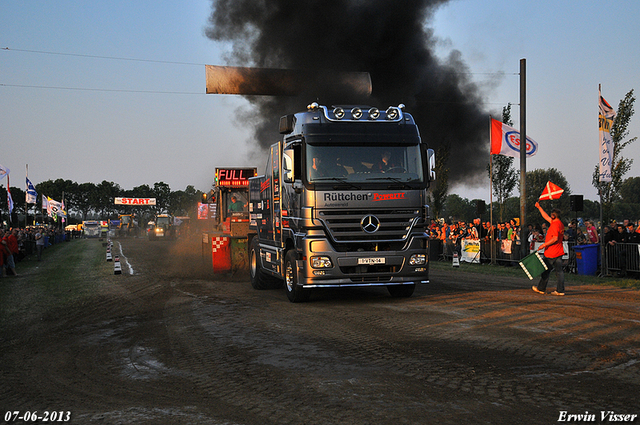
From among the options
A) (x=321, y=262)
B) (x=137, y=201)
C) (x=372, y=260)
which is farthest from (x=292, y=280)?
(x=137, y=201)

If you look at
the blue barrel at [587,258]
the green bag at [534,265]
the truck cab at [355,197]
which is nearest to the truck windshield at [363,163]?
the truck cab at [355,197]

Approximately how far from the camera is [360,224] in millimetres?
10352

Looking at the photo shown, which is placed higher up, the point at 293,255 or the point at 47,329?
the point at 293,255

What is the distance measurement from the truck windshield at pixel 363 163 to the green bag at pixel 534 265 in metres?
3.78

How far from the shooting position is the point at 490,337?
7590 millimetres

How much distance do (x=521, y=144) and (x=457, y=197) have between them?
12088 centimetres

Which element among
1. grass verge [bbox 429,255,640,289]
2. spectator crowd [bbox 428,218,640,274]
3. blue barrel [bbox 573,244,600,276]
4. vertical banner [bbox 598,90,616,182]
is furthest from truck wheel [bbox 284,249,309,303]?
vertical banner [bbox 598,90,616,182]

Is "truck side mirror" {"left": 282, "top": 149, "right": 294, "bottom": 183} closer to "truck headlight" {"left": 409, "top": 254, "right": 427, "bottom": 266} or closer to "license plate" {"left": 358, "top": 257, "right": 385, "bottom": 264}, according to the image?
"license plate" {"left": 358, "top": 257, "right": 385, "bottom": 264}

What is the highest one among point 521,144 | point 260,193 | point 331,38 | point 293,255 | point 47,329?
point 331,38

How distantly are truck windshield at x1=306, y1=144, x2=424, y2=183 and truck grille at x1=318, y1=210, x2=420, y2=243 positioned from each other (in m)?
0.60

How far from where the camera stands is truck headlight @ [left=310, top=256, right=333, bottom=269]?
10.3 meters

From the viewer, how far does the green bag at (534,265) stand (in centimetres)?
1240

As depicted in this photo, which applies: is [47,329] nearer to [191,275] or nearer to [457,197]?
[191,275]

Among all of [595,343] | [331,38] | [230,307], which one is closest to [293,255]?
[230,307]
